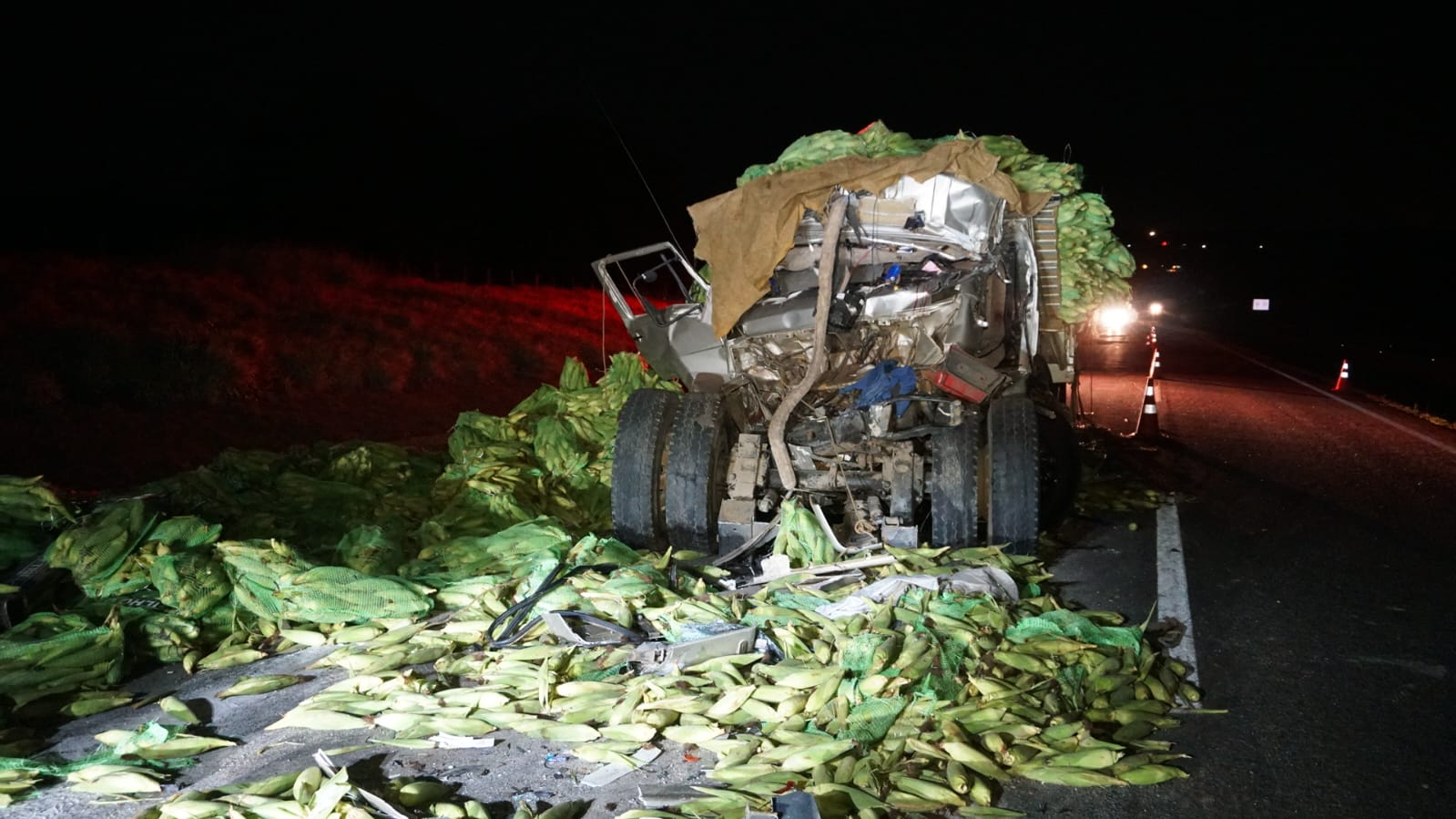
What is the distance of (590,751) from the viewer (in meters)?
3.79

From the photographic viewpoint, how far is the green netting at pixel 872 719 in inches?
153

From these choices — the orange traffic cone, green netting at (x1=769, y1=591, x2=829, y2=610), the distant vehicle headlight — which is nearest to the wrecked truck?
green netting at (x1=769, y1=591, x2=829, y2=610)

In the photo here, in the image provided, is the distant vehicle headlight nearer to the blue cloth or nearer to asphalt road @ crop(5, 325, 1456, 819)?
asphalt road @ crop(5, 325, 1456, 819)

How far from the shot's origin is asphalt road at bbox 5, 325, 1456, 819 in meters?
3.59

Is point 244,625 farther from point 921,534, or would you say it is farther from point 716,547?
point 921,534

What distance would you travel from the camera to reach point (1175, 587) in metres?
6.13

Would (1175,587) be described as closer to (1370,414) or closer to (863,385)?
(863,385)

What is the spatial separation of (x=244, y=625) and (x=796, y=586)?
303 cm

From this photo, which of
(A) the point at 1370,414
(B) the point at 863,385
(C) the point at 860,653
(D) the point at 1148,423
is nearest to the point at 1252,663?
(C) the point at 860,653

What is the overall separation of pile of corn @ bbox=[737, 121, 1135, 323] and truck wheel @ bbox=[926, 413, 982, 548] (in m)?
1.74

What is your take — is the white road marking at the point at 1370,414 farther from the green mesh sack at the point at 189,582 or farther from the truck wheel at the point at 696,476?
the green mesh sack at the point at 189,582

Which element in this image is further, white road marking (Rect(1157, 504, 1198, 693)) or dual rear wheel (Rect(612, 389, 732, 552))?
dual rear wheel (Rect(612, 389, 732, 552))

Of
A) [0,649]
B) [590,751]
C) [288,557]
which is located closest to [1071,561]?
[590,751]

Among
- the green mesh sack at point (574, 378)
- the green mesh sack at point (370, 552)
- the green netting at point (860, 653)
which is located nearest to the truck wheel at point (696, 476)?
the green mesh sack at point (370, 552)
